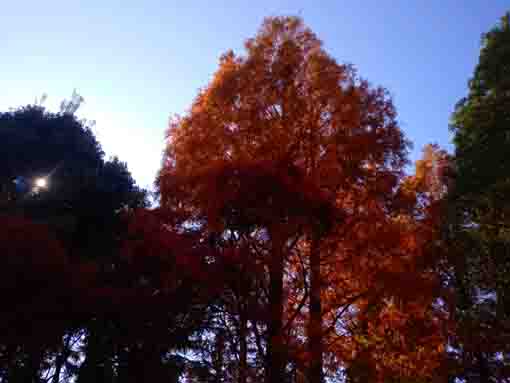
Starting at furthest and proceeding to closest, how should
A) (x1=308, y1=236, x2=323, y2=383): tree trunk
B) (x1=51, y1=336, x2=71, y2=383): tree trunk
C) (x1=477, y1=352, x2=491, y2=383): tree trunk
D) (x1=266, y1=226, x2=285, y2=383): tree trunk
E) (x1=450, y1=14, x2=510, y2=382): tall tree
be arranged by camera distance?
(x1=51, y1=336, x2=71, y2=383): tree trunk
(x1=477, y1=352, x2=491, y2=383): tree trunk
(x1=450, y1=14, x2=510, y2=382): tall tree
(x1=308, y1=236, x2=323, y2=383): tree trunk
(x1=266, y1=226, x2=285, y2=383): tree trunk

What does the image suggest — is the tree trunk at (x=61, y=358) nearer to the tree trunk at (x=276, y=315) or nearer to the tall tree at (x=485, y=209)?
the tree trunk at (x=276, y=315)

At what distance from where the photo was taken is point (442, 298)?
11250 mm

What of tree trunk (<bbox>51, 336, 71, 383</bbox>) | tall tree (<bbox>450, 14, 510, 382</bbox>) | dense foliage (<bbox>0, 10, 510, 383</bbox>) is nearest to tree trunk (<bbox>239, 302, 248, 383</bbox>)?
dense foliage (<bbox>0, 10, 510, 383</bbox>)

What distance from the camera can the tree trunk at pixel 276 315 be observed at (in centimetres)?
722

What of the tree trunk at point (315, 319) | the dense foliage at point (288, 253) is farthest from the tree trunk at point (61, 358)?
the tree trunk at point (315, 319)

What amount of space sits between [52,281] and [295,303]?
5.52 meters

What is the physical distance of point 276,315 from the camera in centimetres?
768

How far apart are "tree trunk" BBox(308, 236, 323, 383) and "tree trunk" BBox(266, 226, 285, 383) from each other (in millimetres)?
628

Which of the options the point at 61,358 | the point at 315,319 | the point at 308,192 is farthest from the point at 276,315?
the point at 61,358

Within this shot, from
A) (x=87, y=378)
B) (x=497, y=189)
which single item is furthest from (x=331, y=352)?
(x=87, y=378)

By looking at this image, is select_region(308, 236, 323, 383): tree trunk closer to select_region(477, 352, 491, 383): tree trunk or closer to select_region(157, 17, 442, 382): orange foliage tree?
select_region(157, 17, 442, 382): orange foliage tree

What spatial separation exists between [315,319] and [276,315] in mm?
849

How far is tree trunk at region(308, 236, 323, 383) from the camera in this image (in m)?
7.57

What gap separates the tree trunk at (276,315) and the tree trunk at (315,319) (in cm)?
63
